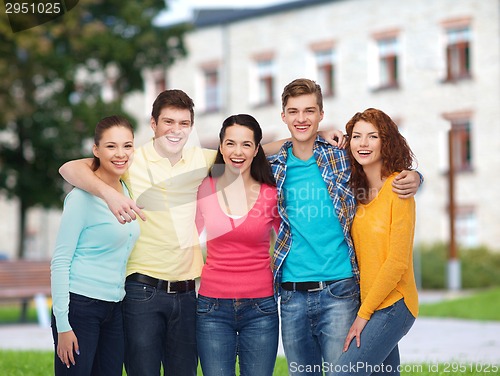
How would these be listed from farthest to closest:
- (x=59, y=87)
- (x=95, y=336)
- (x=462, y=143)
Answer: (x=462, y=143) → (x=59, y=87) → (x=95, y=336)

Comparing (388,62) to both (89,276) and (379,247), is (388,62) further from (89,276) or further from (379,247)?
(89,276)

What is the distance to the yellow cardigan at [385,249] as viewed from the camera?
543 cm

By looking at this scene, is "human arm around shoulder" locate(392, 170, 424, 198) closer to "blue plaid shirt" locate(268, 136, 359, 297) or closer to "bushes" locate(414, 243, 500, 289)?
"blue plaid shirt" locate(268, 136, 359, 297)

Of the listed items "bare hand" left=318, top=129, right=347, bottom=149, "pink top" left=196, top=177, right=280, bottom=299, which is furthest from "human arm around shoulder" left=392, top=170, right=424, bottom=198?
"pink top" left=196, top=177, right=280, bottom=299

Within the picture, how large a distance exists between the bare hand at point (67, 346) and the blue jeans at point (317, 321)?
1.16 metres

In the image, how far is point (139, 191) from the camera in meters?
5.91

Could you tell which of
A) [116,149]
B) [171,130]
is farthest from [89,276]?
[171,130]

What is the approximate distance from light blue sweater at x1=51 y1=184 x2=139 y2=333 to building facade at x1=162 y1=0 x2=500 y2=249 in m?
26.6

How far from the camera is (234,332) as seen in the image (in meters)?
5.85

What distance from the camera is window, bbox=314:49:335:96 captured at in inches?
1468

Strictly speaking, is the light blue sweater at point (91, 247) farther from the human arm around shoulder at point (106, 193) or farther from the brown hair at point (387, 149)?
the brown hair at point (387, 149)

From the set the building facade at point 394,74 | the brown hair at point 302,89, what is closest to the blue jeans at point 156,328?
the brown hair at point 302,89

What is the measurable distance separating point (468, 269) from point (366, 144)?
2672 cm

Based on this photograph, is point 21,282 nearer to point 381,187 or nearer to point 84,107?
point 84,107
